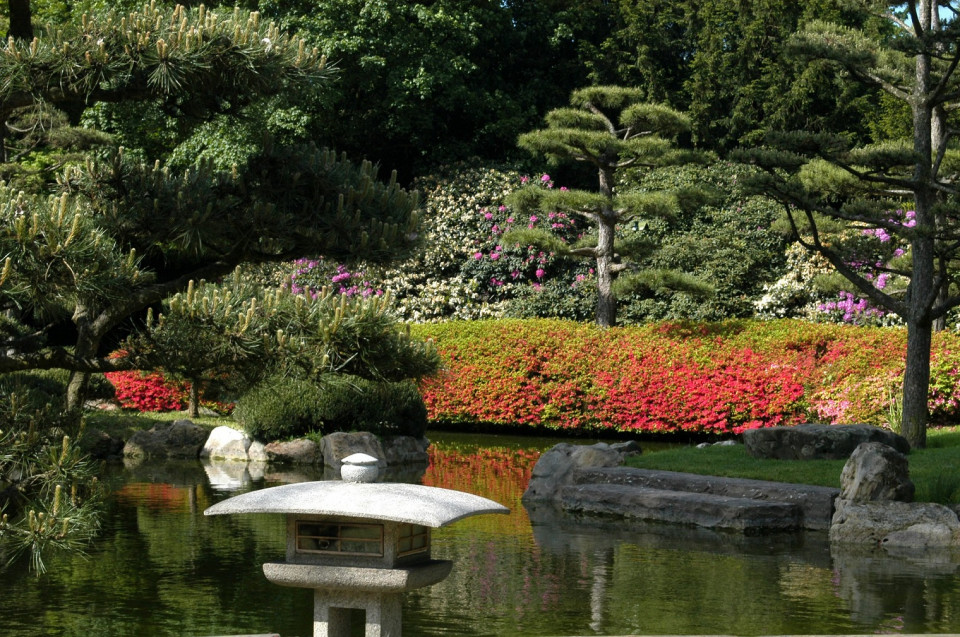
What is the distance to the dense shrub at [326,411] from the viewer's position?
1609cm

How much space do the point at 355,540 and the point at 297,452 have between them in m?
10.3

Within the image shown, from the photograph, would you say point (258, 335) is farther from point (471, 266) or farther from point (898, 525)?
point (471, 266)

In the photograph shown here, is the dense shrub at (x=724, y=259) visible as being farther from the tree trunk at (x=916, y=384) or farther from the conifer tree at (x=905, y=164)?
the tree trunk at (x=916, y=384)

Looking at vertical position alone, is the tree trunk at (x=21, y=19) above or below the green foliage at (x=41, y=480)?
above

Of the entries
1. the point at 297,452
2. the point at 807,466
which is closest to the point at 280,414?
the point at 297,452

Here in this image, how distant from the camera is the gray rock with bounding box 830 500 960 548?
959cm

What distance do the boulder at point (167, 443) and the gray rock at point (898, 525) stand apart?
9.73 m

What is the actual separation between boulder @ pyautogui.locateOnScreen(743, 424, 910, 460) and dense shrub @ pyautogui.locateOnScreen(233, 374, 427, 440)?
5.26 meters

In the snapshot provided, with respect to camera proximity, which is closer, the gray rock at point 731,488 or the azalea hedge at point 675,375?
the gray rock at point 731,488

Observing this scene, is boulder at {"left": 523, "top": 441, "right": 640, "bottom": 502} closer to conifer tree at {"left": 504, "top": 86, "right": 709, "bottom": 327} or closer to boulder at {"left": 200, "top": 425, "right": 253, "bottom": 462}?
boulder at {"left": 200, "top": 425, "right": 253, "bottom": 462}

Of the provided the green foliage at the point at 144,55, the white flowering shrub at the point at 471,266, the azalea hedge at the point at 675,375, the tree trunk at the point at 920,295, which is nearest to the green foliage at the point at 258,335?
the green foliage at the point at 144,55

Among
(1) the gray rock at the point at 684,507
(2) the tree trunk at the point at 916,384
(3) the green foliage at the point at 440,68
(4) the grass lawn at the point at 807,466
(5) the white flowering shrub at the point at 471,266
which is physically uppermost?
(3) the green foliage at the point at 440,68

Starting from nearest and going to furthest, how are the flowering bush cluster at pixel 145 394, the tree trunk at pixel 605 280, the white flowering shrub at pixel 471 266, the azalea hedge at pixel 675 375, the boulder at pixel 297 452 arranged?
the boulder at pixel 297 452
the azalea hedge at pixel 675 375
the tree trunk at pixel 605 280
the flowering bush cluster at pixel 145 394
the white flowering shrub at pixel 471 266

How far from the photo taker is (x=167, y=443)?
16469mm
